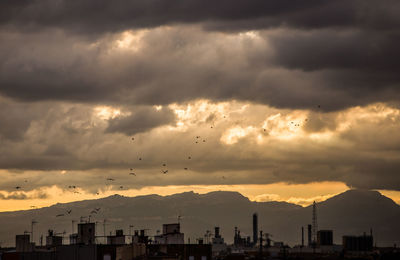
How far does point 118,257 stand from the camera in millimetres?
199750
